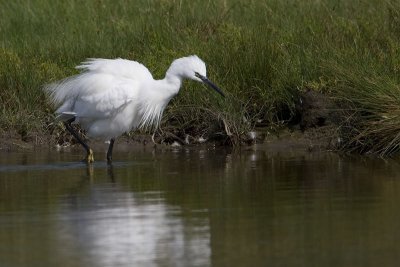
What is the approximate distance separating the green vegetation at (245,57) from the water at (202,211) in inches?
27.1

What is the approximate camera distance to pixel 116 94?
468 inches

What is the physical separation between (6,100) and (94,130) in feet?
4.86

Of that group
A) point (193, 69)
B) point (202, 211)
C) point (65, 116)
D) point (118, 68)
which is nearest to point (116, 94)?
point (118, 68)

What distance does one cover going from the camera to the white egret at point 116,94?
11.8 m

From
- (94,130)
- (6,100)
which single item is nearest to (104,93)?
(94,130)

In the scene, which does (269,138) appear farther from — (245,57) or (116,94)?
(116,94)

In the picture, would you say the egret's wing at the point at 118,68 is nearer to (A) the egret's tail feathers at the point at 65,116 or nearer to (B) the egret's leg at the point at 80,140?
(A) the egret's tail feathers at the point at 65,116

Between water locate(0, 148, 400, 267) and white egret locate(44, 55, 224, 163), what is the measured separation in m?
0.43

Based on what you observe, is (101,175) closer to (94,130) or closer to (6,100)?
(94,130)

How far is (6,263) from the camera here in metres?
6.73

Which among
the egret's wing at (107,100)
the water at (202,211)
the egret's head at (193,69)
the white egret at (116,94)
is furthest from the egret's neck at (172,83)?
the water at (202,211)

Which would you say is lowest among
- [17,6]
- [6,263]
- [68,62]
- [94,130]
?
[6,263]

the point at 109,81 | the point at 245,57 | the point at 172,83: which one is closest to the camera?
the point at 109,81

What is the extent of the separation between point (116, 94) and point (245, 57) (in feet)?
6.72
